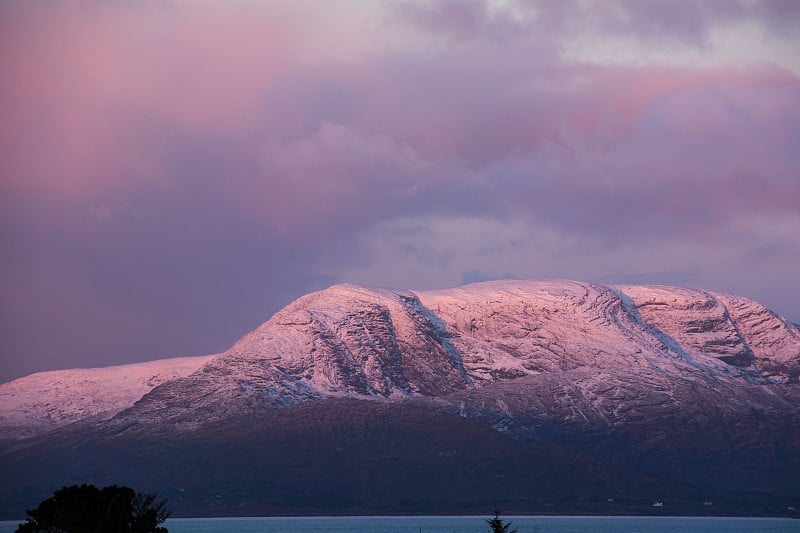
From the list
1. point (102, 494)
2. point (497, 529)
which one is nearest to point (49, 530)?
point (102, 494)

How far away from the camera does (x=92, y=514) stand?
112438 millimetres

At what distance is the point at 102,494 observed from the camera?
378ft

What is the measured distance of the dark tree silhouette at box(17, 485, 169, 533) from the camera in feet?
365

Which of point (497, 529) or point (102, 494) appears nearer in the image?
point (497, 529)

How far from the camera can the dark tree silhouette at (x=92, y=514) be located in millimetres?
111188

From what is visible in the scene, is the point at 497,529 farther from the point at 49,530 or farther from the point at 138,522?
the point at 49,530

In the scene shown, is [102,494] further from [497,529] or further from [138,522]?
[497,529]

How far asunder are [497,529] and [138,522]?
30.5 metres

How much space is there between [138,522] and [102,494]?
464 centimetres

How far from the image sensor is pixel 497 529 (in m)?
107

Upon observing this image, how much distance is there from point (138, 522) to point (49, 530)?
7.53 m

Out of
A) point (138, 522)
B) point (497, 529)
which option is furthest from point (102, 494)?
point (497, 529)

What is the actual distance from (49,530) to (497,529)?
37.9 metres

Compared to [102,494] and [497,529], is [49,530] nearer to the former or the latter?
[102,494]
